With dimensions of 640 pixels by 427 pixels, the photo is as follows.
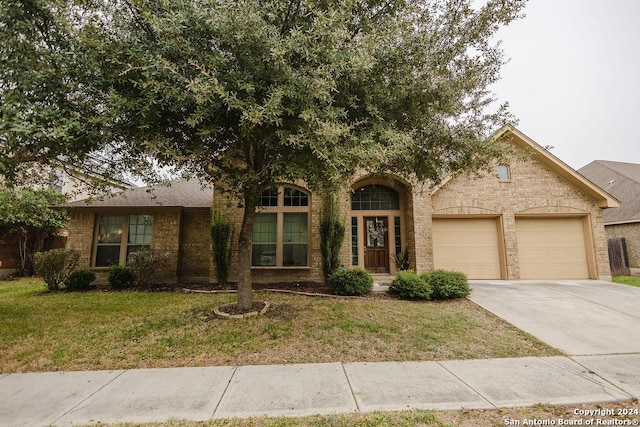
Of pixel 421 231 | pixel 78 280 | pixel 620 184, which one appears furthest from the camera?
pixel 620 184

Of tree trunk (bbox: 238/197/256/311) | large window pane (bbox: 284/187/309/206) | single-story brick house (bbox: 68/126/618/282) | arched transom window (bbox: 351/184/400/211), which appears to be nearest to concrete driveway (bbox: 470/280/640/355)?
single-story brick house (bbox: 68/126/618/282)

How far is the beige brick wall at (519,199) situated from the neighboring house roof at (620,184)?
219 inches

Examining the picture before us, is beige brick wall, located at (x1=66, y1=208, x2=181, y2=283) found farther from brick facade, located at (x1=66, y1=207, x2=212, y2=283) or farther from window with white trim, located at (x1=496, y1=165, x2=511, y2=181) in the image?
window with white trim, located at (x1=496, y1=165, x2=511, y2=181)

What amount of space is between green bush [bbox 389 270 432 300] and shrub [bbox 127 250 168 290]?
7726mm

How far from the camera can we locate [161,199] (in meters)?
11.9

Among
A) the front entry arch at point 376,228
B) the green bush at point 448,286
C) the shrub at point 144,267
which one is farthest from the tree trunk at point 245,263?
the front entry arch at point 376,228

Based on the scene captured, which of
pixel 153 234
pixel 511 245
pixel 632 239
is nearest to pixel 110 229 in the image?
pixel 153 234

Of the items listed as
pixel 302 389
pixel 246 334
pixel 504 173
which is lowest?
pixel 302 389

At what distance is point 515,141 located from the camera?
11438 mm

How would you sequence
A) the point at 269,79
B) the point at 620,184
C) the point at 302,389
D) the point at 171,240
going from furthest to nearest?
the point at 620,184
the point at 171,240
the point at 269,79
the point at 302,389

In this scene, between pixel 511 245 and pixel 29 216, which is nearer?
pixel 29 216

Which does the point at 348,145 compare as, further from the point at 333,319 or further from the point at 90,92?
the point at 90,92

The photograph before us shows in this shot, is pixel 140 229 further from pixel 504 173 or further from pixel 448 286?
pixel 504 173

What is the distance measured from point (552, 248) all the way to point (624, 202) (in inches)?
340
